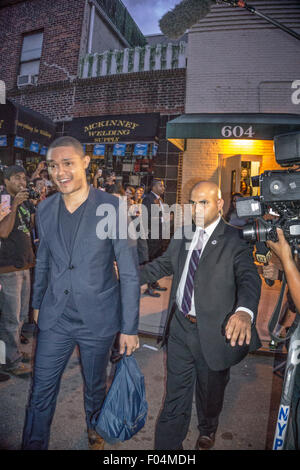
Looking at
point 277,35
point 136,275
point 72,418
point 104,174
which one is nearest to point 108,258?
point 136,275

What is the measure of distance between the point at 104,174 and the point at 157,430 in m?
9.35

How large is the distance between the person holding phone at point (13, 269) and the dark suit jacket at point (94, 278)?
166 cm

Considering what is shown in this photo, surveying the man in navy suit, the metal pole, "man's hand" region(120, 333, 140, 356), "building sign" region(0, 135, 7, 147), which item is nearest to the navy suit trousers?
the man in navy suit

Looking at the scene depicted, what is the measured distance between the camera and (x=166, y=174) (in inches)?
377

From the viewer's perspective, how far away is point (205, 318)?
239 centimetres

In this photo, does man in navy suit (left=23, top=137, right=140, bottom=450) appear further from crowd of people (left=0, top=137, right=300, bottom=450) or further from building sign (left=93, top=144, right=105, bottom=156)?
building sign (left=93, top=144, right=105, bottom=156)

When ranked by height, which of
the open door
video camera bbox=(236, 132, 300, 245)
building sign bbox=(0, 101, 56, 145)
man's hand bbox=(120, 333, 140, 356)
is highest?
building sign bbox=(0, 101, 56, 145)

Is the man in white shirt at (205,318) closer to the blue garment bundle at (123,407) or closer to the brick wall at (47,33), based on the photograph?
the blue garment bundle at (123,407)

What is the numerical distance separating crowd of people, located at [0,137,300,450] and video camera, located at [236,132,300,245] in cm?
11

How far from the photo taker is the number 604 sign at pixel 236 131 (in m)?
7.32

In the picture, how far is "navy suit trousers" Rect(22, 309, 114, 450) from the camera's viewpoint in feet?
6.90

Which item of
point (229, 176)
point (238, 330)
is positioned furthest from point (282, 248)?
point (229, 176)

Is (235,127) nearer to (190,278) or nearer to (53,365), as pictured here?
(190,278)

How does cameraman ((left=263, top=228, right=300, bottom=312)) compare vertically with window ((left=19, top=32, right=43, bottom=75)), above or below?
below
